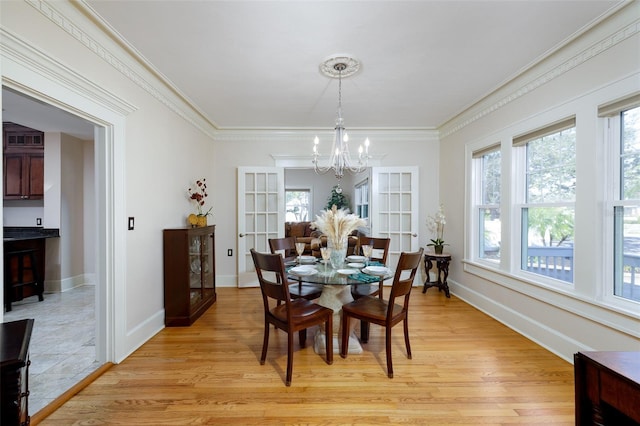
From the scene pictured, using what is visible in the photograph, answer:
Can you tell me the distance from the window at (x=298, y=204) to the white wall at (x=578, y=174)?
6190mm

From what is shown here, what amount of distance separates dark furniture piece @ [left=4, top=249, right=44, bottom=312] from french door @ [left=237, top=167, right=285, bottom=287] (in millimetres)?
2684

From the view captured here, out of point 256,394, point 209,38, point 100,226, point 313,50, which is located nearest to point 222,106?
point 209,38

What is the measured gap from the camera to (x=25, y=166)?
4414 mm

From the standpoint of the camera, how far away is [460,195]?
4.11m

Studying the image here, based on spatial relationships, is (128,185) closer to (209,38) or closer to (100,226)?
(100,226)

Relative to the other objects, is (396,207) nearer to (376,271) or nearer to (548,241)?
(548,241)

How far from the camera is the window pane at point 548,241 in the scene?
8.52 ft

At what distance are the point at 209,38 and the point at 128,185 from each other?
1.42m

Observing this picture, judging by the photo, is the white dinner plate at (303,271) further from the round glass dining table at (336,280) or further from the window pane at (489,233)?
the window pane at (489,233)

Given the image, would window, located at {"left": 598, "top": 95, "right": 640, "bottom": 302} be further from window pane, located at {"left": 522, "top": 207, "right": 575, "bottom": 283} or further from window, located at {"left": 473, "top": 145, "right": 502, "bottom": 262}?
window, located at {"left": 473, "top": 145, "right": 502, "bottom": 262}

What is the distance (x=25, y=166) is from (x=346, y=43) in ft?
17.3

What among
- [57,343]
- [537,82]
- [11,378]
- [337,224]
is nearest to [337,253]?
[337,224]

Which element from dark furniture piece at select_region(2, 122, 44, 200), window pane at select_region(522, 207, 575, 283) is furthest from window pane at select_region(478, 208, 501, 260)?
dark furniture piece at select_region(2, 122, 44, 200)

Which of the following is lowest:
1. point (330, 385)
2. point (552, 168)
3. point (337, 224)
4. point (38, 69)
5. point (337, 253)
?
point (330, 385)
